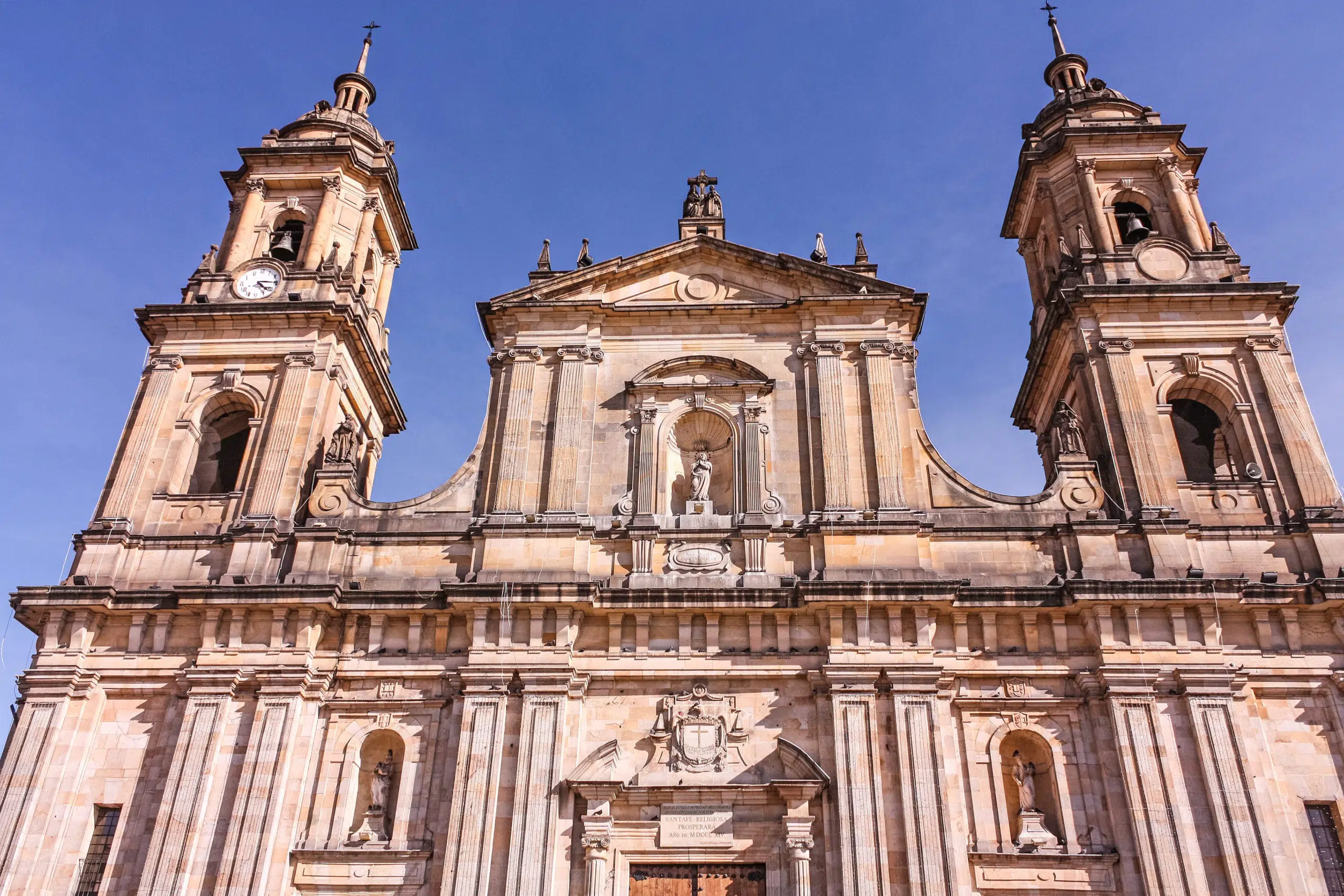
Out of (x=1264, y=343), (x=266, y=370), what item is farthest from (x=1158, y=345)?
(x=266, y=370)

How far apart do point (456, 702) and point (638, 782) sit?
306 cm

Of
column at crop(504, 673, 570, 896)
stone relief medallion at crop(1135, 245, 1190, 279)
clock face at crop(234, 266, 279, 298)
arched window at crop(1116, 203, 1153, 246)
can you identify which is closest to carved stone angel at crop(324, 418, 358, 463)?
clock face at crop(234, 266, 279, 298)

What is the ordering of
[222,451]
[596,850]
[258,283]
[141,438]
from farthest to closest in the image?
[258,283], [222,451], [141,438], [596,850]

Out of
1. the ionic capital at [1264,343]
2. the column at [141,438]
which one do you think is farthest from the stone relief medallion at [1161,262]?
the column at [141,438]

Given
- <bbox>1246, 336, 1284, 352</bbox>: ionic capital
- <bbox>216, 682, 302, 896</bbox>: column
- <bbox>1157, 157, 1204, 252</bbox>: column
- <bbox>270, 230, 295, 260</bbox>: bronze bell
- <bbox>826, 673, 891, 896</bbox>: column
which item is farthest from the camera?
<bbox>270, 230, 295, 260</bbox>: bronze bell

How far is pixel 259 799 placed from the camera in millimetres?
16297

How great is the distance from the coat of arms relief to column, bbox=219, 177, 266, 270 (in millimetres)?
12808

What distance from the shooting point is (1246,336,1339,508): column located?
61.0 feet

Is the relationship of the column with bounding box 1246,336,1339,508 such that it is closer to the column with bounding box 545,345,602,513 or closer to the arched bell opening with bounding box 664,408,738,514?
the arched bell opening with bounding box 664,408,738,514

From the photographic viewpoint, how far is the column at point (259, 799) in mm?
15719

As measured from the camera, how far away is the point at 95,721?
17.4 metres

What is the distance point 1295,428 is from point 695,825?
12.3 meters

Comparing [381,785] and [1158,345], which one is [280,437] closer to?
[381,785]

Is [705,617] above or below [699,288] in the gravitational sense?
below
